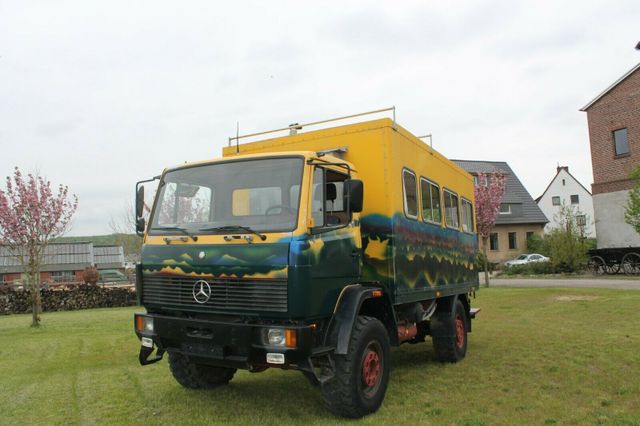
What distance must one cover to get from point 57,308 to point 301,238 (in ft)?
75.5

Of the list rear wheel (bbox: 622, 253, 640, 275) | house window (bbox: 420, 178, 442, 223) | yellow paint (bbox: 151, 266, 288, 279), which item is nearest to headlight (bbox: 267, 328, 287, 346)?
yellow paint (bbox: 151, 266, 288, 279)

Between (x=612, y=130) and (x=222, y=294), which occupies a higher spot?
(x=612, y=130)

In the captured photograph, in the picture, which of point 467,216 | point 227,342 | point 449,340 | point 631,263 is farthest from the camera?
point 631,263

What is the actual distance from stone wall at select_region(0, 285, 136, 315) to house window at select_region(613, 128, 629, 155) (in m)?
27.3

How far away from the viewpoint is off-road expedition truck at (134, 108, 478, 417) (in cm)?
470

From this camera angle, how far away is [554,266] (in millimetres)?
29328

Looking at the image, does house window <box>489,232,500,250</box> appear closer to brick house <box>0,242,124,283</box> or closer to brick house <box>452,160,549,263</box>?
brick house <box>452,160,549,263</box>

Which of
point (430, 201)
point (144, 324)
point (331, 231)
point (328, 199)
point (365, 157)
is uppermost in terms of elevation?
point (365, 157)

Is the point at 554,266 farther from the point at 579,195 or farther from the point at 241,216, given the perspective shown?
the point at 579,195

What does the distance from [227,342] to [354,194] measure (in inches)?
68.9

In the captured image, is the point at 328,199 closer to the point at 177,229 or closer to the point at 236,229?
the point at 236,229

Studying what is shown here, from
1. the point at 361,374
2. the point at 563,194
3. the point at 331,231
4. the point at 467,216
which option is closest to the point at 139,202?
the point at 331,231

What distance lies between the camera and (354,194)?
4965 millimetres

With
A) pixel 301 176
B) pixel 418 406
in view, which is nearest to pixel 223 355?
pixel 301 176
